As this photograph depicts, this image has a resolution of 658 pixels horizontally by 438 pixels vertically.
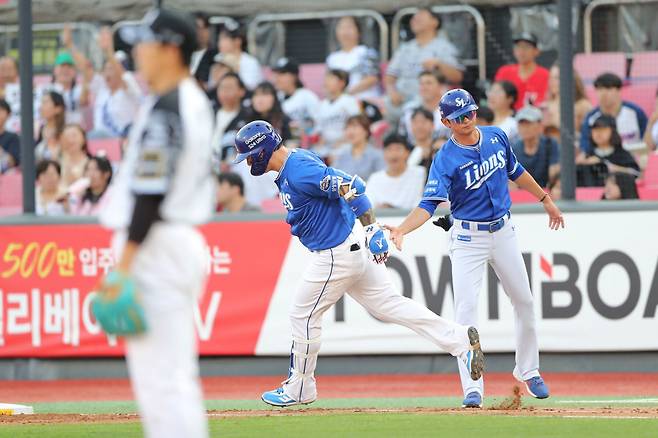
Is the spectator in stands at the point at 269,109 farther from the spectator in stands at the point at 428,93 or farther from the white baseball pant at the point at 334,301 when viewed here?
the white baseball pant at the point at 334,301

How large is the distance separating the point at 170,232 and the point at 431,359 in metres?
7.99

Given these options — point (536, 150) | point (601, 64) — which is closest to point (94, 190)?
point (536, 150)

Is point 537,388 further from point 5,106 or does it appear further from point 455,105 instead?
point 5,106

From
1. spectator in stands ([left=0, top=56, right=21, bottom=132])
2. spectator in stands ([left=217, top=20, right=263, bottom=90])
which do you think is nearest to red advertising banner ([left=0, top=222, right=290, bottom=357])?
spectator in stands ([left=0, top=56, right=21, bottom=132])

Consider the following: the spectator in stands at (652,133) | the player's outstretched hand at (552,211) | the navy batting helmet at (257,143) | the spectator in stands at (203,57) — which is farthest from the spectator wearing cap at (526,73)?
the navy batting helmet at (257,143)

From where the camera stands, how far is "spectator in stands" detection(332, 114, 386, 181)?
13812 mm

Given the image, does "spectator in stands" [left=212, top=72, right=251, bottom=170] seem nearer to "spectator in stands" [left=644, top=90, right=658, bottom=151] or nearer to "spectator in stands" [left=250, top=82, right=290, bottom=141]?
"spectator in stands" [left=250, top=82, right=290, bottom=141]

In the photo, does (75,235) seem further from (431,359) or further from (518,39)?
(518,39)

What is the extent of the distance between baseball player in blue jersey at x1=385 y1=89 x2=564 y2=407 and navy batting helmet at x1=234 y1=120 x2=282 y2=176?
1.12 m

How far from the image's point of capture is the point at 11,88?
1633 cm

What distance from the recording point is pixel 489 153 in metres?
9.31

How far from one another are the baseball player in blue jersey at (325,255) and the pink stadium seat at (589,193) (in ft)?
12.4

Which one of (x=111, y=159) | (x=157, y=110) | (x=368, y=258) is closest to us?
(x=157, y=110)

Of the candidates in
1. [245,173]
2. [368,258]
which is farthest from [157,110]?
[245,173]
